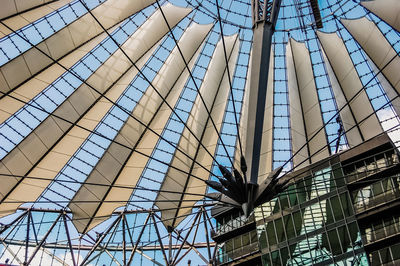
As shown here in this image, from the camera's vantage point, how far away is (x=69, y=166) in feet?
96.7

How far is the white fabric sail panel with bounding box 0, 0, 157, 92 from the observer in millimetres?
24812

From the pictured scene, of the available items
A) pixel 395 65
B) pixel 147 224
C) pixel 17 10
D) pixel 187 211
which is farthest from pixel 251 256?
pixel 17 10

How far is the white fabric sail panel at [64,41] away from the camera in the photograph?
2481 centimetres

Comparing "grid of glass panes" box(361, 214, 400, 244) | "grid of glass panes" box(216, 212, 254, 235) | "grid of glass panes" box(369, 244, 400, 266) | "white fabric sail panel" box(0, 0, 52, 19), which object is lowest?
"grid of glass panes" box(369, 244, 400, 266)

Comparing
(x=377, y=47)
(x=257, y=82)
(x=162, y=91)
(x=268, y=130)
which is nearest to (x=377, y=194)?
(x=268, y=130)

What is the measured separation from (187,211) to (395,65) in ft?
52.4

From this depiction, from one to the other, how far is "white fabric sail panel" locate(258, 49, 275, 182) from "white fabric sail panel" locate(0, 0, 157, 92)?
8.79 meters

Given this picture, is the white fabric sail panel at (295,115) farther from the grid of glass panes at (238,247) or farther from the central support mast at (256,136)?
the central support mast at (256,136)

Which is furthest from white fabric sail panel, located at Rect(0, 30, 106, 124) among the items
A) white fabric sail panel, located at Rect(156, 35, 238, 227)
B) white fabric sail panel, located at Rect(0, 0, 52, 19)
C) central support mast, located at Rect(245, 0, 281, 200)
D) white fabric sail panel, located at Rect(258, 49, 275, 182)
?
white fabric sail panel, located at Rect(258, 49, 275, 182)

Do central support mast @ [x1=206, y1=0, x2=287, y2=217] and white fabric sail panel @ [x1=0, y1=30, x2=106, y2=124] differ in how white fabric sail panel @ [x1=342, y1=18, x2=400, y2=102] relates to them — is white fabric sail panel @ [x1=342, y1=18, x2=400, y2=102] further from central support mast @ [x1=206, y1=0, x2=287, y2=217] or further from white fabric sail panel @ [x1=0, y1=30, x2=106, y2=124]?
white fabric sail panel @ [x1=0, y1=30, x2=106, y2=124]

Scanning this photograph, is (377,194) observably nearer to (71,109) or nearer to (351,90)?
(351,90)

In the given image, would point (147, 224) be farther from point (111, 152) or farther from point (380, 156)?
point (380, 156)

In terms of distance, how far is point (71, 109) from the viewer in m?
27.1

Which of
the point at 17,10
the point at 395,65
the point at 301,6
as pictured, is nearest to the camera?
the point at 17,10
